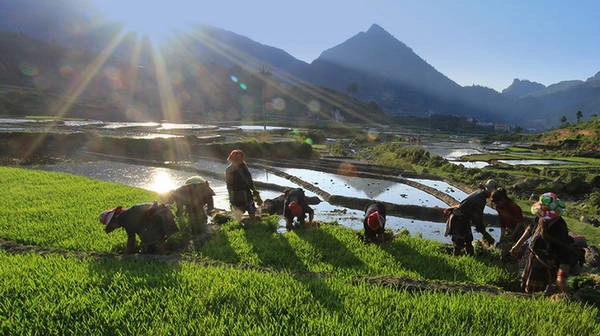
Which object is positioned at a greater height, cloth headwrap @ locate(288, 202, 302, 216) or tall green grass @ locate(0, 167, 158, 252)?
cloth headwrap @ locate(288, 202, 302, 216)

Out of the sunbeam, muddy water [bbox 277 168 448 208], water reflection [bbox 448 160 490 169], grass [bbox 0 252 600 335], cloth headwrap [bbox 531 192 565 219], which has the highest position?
the sunbeam

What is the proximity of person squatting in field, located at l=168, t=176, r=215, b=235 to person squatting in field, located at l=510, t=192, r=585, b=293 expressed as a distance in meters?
6.00

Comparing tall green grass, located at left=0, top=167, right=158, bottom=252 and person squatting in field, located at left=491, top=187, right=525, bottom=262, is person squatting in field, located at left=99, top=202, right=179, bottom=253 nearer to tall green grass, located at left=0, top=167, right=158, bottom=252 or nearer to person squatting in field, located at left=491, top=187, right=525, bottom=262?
tall green grass, located at left=0, top=167, right=158, bottom=252

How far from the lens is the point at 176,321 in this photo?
11.3 feet

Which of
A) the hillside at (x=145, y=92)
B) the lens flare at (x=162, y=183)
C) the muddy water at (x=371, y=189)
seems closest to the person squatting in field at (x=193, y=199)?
the lens flare at (x=162, y=183)

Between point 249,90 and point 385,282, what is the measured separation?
374 ft

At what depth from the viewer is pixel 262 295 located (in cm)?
408

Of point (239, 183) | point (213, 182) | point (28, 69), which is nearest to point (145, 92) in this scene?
point (28, 69)

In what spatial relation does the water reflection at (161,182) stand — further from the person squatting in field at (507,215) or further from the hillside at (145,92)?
the hillside at (145,92)

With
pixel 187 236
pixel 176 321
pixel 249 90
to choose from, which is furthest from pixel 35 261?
pixel 249 90

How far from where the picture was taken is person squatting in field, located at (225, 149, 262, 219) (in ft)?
25.3

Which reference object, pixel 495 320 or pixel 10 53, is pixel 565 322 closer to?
pixel 495 320

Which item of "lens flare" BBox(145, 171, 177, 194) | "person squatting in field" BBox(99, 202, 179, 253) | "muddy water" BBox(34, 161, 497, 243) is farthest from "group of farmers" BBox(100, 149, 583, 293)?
"lens flare" BBox(145, 171, 177, 194)

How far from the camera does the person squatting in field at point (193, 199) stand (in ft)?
25.8
